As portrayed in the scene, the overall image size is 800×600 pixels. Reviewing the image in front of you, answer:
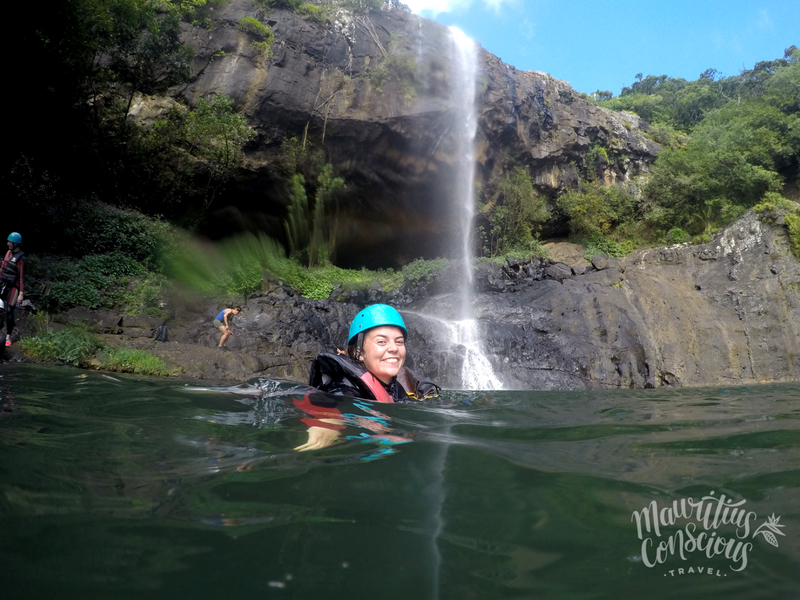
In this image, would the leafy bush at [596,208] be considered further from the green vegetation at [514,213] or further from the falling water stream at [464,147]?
the falling water stream at [464,147]

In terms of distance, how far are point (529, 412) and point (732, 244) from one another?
13.9 meters

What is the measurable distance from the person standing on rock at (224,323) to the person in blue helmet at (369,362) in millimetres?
7583

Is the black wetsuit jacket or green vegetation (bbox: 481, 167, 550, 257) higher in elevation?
green vegetation (bbox: 481, 167, 550, 257)

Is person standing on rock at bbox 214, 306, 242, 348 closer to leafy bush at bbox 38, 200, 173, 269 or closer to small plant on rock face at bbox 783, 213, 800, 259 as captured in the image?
leafy bush at bbox 38, 200, 173, 269

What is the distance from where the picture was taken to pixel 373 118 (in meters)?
15.1

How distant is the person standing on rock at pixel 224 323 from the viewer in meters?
10.5

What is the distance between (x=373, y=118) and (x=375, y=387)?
43.6 ft

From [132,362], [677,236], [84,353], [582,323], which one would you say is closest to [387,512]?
[132,362]

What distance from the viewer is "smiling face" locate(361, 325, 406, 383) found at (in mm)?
3299

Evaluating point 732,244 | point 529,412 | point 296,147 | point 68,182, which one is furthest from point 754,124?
point 68,182

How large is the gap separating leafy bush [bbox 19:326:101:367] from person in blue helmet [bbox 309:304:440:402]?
6151 mm

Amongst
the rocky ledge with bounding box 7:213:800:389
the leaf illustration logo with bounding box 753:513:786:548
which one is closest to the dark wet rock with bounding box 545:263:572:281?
the rocky ledge with bounding box 7:213:800:389

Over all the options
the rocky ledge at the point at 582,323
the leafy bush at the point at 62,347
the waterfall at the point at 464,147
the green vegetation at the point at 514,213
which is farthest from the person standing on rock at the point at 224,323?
the green vegetation at the point at 514,213

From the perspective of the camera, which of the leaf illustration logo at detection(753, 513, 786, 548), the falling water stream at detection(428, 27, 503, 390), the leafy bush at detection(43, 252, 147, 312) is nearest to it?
the leaf illustration logo at detection(753, 513, 786, 548)
